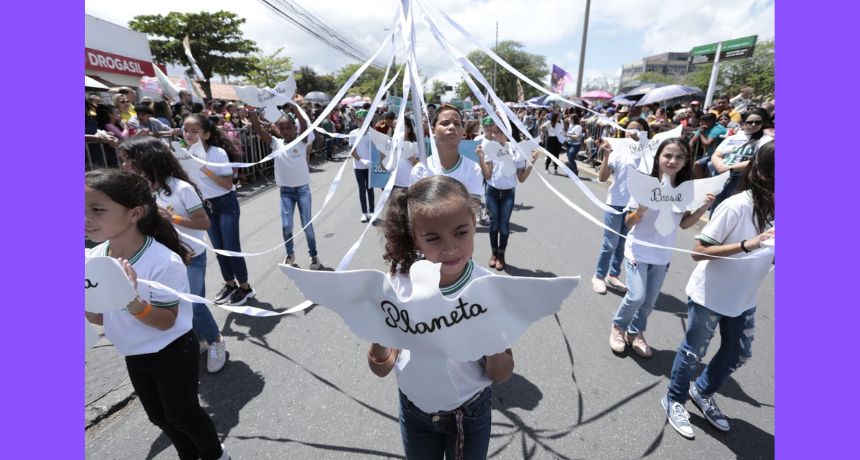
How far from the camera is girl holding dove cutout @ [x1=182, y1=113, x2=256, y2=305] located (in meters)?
3.19

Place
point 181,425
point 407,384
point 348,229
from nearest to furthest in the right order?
point 407,384, point 181,425, point 348,229

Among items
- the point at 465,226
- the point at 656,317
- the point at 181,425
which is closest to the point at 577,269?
the point at 656,317

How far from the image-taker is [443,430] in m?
1.33

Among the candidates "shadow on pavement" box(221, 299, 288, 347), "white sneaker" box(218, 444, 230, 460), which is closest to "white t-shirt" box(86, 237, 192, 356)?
"white sneaker" box(218, 444, 230, 460)

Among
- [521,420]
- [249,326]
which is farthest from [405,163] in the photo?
[521,420]

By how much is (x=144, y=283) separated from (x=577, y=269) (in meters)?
4.06

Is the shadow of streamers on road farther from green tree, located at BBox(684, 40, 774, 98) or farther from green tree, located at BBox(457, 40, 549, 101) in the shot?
green tree, located at BBox(457, 40, 549, 101)

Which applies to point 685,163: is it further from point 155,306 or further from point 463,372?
point 155,306

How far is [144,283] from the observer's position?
147cm

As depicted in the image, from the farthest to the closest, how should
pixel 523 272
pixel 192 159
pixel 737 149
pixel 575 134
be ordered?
pixel 575 134 → pixel 737 149 → pixel 523 272 → pixel 192 159

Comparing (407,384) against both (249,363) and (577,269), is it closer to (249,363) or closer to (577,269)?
(249,363)

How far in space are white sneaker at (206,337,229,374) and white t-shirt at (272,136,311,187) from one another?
1886 mm

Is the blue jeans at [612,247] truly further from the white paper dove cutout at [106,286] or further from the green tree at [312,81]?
the green tree at [312,81]

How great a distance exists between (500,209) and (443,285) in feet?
9.93
